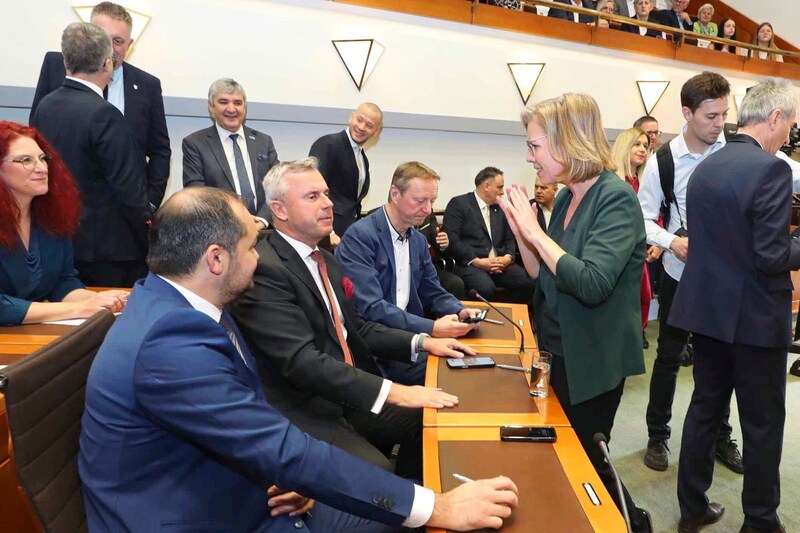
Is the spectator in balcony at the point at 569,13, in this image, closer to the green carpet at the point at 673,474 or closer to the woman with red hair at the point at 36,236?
the green carpet at the point at 673,474

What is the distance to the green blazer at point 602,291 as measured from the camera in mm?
1559

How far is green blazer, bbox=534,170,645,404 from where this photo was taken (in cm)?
156

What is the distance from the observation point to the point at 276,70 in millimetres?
4402

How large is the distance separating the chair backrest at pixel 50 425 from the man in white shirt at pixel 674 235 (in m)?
2.33

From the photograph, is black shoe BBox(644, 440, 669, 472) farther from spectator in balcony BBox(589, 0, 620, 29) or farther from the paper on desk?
spectator in balcony BBox(589, 0, 620, 29)

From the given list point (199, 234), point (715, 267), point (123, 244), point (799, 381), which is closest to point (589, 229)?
point (715, 267)

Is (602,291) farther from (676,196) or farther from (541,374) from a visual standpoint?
(676,196)

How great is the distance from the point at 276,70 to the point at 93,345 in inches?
140

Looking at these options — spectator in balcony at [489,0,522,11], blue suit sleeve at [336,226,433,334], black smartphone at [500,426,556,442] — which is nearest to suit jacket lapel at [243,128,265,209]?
blue suit sleeve at [336,226,433,334]

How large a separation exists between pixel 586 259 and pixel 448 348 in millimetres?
593

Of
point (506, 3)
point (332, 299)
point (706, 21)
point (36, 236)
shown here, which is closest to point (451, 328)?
point (332, 299)

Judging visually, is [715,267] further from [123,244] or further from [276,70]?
[276,70]

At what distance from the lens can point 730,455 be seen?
2.66 m

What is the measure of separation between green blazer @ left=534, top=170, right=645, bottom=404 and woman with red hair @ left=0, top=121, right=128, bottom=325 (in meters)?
1.61
